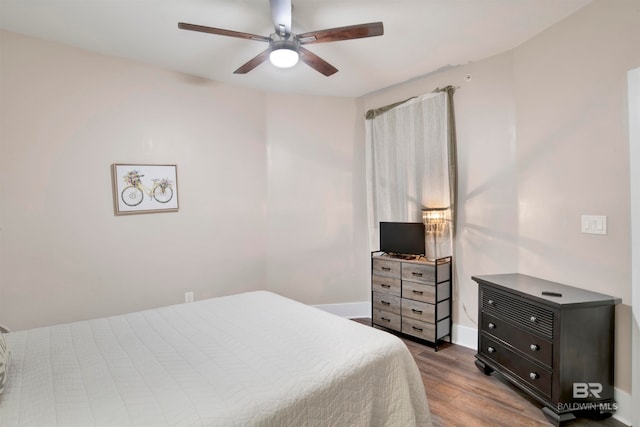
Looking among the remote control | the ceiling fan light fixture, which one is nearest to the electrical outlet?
the ceiling fan light fixture

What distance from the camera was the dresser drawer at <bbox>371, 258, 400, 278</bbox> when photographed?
3.26 m

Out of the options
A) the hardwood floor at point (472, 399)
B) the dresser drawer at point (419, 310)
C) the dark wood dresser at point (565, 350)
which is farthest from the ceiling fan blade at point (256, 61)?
the hardwood floor at point (472, 399)

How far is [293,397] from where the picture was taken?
117 cm

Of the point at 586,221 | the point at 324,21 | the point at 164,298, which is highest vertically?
the point at 324,21

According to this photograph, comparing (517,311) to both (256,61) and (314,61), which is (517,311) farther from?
(256,61)

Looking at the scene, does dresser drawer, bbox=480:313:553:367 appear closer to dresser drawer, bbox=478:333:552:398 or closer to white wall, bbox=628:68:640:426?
dresser drawer, bbox=478:333:552:398

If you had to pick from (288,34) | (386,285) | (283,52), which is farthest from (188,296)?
(288,34)

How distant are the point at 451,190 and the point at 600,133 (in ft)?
3.90

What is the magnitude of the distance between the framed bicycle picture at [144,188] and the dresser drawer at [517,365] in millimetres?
3011

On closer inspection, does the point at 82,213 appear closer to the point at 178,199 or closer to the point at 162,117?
the point at 178,199

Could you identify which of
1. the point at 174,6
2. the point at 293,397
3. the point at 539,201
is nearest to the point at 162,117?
the point at 174,6

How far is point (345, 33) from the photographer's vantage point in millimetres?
1945

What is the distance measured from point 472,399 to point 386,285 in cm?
132

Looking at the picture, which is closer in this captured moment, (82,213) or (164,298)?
(82,213)
